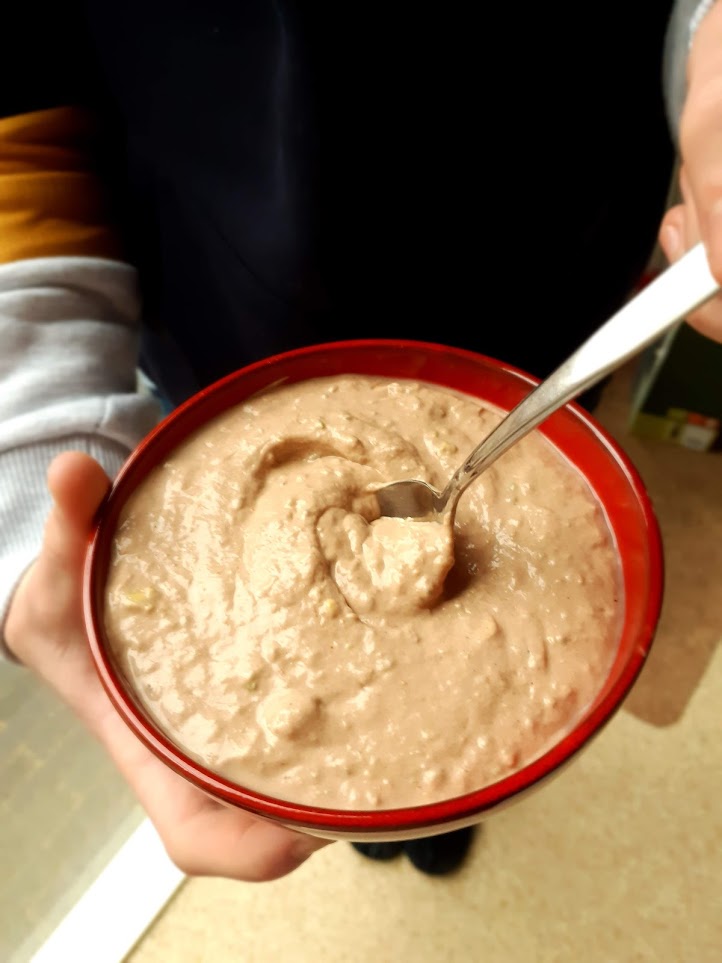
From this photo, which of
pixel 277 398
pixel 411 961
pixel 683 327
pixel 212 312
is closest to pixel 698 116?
pixel 277 398

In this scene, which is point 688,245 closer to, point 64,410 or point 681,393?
point 64,410

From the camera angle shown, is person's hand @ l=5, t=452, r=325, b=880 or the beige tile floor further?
the beige tile floor

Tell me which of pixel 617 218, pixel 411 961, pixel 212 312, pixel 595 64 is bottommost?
pixel 411 961

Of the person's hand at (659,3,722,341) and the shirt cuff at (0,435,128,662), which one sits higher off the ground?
the person's hand at (659,3,722,341)

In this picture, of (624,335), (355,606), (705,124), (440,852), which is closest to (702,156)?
(705,124)

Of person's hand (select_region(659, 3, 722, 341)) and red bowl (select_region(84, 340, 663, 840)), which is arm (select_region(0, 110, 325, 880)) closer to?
red bowl (select_region(84, 340, 663, 840))

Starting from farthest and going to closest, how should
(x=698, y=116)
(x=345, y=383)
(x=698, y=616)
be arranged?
1. (x=698, y=616)
2. (x=345, y=383)
3. (x=698, y=116)

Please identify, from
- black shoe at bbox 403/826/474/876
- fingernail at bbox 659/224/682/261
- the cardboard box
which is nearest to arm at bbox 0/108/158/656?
fingernail at bbox 659/224/682/261

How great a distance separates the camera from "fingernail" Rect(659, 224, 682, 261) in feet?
2.00

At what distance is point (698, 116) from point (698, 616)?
0.88 m

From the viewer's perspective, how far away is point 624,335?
44 cm

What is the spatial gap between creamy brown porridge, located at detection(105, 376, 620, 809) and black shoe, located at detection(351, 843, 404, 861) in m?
0.60

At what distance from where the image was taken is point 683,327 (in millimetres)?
1253

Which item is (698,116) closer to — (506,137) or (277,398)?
(506,137)
